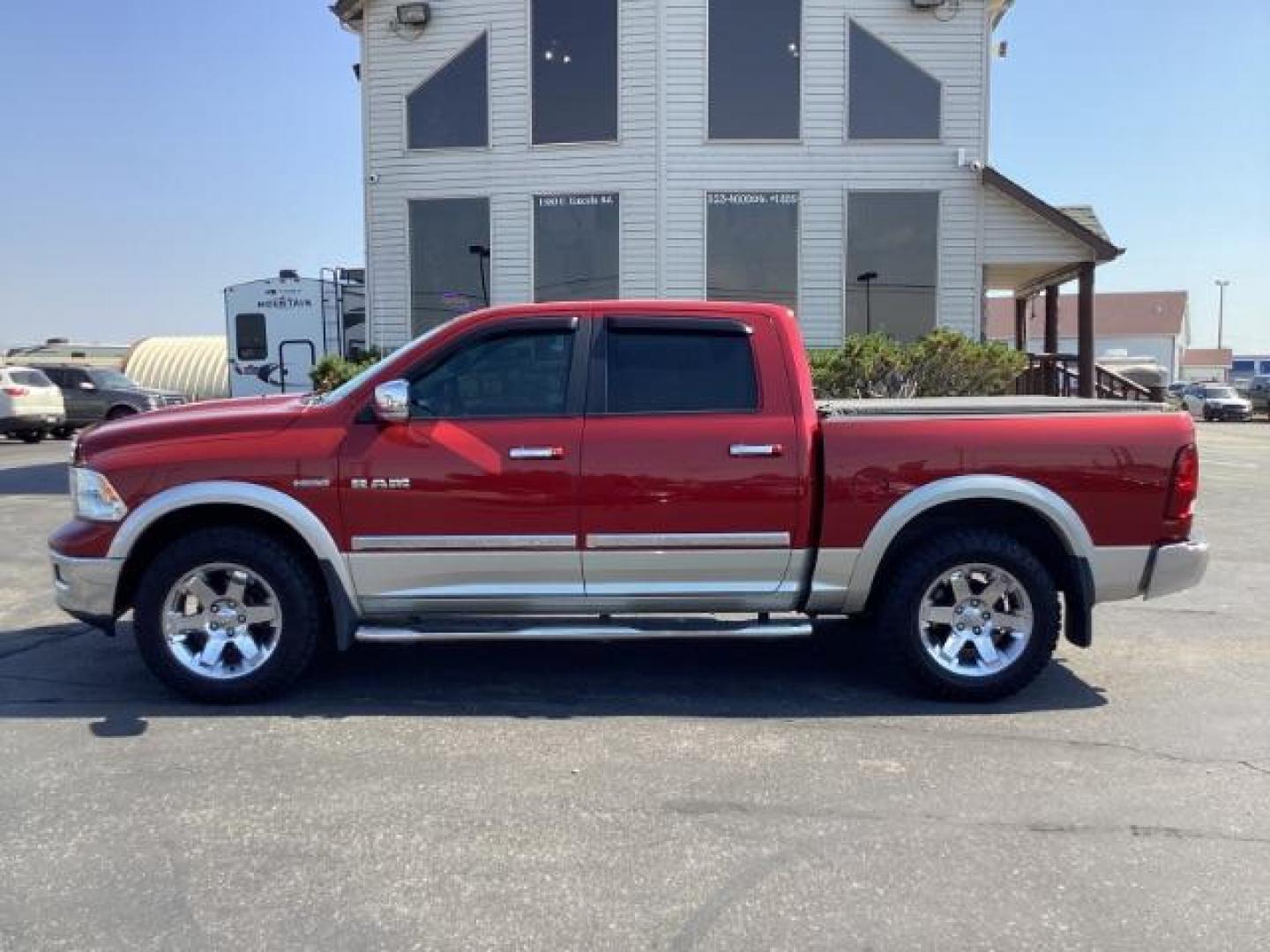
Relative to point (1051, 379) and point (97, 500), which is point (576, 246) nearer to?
point (1051, 379)

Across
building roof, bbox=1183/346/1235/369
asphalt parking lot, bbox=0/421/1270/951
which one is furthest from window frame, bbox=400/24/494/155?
building roof, bbox=1183/346/1235/369

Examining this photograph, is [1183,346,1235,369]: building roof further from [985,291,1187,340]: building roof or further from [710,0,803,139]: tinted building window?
[710,0,803,139]: tinted building window

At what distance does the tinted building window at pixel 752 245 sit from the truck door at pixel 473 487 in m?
10.4

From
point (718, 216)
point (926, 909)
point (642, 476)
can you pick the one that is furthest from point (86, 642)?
point (718, 216)

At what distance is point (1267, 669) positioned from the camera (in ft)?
19.0

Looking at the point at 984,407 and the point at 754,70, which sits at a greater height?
the point at 754,70

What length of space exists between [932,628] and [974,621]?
0.20m

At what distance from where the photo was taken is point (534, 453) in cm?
497

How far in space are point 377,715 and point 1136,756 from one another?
334 cm

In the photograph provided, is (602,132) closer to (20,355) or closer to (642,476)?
(642,476)

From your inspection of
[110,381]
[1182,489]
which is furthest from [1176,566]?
[110,381]

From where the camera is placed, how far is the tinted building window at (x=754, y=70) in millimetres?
14906

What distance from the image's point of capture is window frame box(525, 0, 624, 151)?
15.0m

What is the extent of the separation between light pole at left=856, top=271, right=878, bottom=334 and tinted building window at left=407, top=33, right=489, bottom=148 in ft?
18.9
